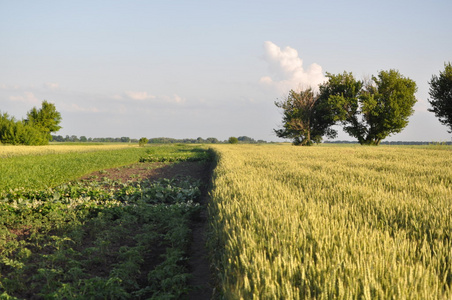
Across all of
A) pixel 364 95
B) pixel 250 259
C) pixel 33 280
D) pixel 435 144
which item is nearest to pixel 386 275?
pixel 250 259

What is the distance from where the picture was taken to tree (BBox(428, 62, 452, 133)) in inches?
1689

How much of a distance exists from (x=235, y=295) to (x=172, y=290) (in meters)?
2.47

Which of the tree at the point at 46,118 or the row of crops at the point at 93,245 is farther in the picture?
the tree at the point at 46,118

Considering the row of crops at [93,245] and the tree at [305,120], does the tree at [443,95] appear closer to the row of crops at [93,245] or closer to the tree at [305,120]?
the tree at [305,120]

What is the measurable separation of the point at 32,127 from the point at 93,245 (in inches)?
2827

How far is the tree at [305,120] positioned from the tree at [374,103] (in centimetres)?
382

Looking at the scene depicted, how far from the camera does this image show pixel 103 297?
471cm

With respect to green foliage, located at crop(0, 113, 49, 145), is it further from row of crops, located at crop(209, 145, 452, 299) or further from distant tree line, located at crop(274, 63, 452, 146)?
row of crops, located at crop(209, 145, 452, 299)

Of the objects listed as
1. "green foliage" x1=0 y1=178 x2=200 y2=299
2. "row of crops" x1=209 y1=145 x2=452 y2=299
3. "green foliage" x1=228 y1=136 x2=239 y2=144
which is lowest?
"green foliage" x1=0 y1=178 x2=200 y2=299

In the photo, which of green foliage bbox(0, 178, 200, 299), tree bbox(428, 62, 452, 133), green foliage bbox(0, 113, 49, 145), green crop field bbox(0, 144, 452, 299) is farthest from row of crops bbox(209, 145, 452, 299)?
green foliage bbox(0, 113, 49, 145)

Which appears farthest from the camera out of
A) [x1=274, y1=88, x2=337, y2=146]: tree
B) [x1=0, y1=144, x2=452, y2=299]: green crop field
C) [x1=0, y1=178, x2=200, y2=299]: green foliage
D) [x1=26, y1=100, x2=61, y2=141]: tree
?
[x1=26, y1=100, x2=61, y2=141]: tree

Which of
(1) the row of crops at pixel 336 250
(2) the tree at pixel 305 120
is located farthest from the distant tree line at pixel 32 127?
(1) the row of crops at pixel 336 250

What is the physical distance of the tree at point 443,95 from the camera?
42.9 m

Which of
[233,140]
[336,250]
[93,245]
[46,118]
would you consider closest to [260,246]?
[336,250]
